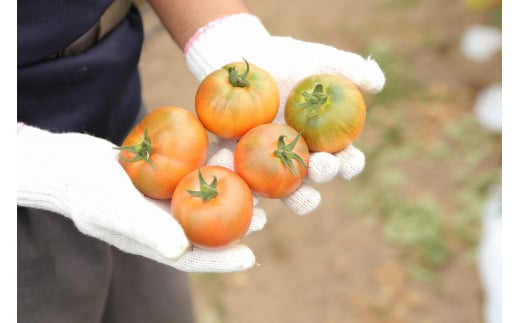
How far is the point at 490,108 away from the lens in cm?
330

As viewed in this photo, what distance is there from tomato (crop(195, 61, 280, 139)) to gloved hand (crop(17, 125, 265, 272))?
199 mm

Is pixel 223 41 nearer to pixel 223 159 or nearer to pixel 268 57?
pixel 268 57

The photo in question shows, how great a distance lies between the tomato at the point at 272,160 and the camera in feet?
4.25

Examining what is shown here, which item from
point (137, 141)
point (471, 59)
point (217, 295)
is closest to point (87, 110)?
point (137, 141)

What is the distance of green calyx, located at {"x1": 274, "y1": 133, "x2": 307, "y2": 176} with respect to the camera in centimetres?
129

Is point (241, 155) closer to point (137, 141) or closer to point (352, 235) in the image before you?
point (137, 141)

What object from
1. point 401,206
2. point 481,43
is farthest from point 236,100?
point 481,43

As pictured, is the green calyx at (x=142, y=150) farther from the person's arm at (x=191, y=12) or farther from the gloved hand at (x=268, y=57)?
the person's arm at (x=191, y=12)

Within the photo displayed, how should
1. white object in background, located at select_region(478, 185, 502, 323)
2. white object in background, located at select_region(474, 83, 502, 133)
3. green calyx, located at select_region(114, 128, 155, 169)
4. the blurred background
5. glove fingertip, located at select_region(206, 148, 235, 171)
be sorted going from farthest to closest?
white object in background, located at select_region(474, 83, 502, 133) → the blurred background → white object in background, located at select_region(478, 185, 502, 323) → glove fingertip, located at select_region(206, 148, 235, 171) → green calyx, located at select_region(114, 128, 155, 169)

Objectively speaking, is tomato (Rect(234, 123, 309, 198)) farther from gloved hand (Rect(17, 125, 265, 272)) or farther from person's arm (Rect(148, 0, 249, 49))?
person's arm (Rect(148, 0, 249, 49))

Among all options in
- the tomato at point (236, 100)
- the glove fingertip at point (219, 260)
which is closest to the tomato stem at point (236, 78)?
the tomato at point (236, 100)

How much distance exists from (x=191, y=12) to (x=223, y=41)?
0.11 metres

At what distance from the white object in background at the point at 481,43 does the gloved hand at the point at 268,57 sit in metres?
2.33

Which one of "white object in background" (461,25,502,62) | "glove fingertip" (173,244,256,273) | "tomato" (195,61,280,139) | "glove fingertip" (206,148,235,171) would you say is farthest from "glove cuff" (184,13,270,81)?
"white object in background" (461,25,502,62)
